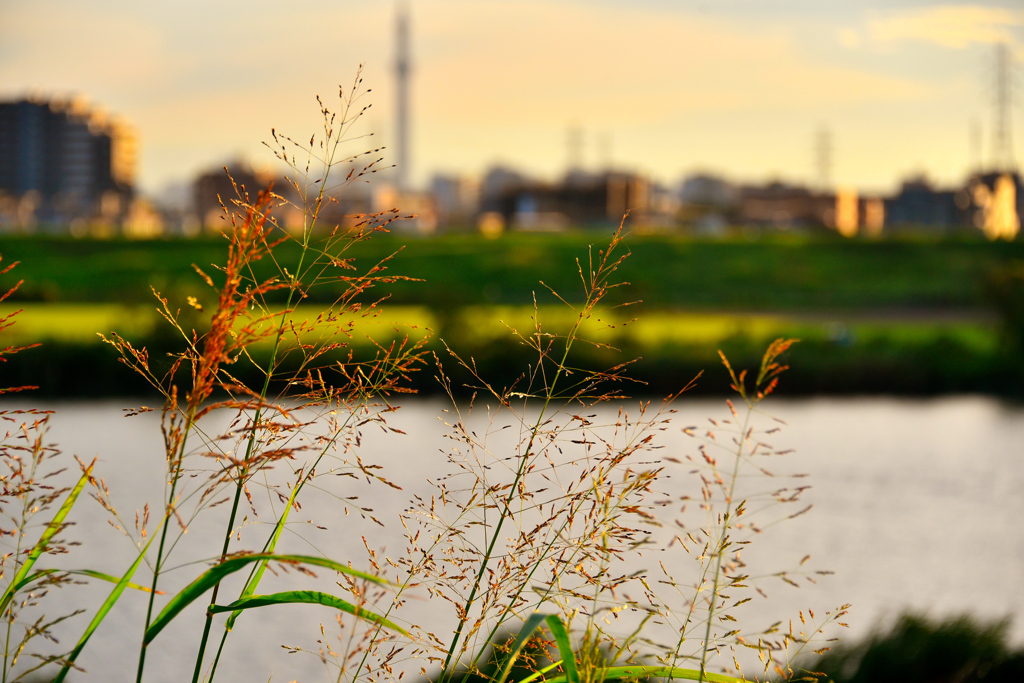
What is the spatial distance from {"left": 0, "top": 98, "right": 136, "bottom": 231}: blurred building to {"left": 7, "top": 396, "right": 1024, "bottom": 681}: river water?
10389cm

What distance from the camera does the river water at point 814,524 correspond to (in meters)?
10.2

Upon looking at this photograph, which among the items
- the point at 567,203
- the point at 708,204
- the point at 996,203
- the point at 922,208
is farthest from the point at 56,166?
the point at 996,203

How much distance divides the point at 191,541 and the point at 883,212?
4210 inches

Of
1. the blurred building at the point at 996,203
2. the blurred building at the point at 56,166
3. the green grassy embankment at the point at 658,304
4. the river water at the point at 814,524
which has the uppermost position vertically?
the blurred building at the point at 56,166

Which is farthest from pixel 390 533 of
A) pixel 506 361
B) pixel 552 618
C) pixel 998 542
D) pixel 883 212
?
pixel 883 212

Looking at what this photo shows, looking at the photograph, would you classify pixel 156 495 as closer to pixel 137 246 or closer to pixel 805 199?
pixel 137 246

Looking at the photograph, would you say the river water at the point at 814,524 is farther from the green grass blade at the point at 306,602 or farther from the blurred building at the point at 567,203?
the blurred building at the point at 567,203

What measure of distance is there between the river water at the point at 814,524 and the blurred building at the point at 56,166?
104 m

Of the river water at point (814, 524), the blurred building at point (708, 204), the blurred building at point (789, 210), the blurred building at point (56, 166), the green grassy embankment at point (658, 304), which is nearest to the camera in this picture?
the river water at point (814, 524)

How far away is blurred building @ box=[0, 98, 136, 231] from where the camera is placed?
379 feet

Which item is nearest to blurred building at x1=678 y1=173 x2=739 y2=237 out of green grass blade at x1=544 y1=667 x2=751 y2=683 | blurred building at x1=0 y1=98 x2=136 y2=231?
green grass blade at x1=544 y1=667 x2=751 y2=683

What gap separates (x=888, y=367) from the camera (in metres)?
26.2

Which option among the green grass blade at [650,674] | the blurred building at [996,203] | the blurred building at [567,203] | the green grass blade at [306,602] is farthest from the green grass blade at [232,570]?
the blurred building at [567,203]

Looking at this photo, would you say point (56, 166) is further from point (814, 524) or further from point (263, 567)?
point (263, 567)
